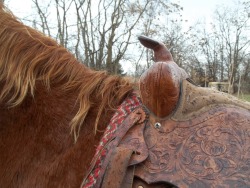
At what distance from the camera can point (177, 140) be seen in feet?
2.99

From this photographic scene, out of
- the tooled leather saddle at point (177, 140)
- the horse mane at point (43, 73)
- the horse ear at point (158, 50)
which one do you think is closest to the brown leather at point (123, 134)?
the tooled leather saddle at point (177, 140)

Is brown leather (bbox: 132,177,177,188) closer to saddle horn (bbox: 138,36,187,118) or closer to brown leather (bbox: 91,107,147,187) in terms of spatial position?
brown leather (bbox: 91,107,147,187)

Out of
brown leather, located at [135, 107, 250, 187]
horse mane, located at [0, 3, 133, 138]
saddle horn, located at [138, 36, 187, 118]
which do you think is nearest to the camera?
brown leather, located at [135, 107, 250, 187]

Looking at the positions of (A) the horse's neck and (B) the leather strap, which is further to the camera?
(A) the horse's neck

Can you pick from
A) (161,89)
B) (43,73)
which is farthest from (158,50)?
(43,73)

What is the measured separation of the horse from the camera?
87 cm

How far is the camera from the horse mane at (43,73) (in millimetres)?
1088

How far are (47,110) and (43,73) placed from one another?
0.17 meters

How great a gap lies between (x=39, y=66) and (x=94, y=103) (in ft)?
0.91

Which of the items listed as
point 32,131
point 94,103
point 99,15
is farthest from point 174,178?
point 99,15

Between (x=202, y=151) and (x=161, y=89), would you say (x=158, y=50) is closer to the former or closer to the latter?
(x=161, y=89)

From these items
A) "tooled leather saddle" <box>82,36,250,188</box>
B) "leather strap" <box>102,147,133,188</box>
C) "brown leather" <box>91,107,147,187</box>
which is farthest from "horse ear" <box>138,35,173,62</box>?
"leather strap" <box>102,147,133,188</box>

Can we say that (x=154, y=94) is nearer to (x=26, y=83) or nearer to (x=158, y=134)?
(x=158, y=134)

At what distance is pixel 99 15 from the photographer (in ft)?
43.7
